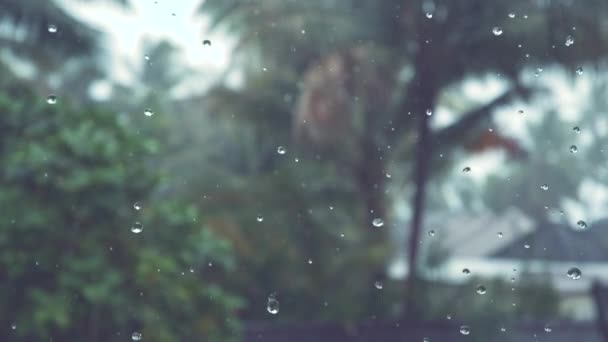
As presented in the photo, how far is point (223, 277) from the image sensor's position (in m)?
6.54

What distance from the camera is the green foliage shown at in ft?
12.5

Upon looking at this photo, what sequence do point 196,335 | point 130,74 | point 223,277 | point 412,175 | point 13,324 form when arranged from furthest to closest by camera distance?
point 130,74 < point 412,175 < point 223,277 < point 196,335 < point 13,324

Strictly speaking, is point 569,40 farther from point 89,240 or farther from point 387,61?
point 89,240

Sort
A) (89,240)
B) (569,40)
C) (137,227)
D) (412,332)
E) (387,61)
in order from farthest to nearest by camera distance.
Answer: (387,61), (569,40), (412,332), (137,227), (89,240)

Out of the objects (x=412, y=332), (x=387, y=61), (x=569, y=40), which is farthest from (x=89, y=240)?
(x=387, y=61)

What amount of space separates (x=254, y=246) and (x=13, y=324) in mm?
3613

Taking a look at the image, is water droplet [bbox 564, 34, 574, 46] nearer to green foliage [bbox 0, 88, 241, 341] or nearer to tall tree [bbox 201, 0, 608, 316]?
tall tree [bbox 201, 0, 608, 316]

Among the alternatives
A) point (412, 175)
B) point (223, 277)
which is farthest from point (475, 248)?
point (223, 277)

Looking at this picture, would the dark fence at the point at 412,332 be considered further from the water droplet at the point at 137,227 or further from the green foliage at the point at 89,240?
the water droplet at the point at 137,227

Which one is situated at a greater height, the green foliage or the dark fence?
the dark fence

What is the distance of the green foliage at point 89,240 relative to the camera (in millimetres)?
3820

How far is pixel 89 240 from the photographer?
3990 mm

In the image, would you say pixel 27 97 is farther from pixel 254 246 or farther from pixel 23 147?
pixel 254 246

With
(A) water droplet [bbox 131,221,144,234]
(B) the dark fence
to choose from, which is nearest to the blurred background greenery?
(A) water droplet [bbox 131,221,144,234]
